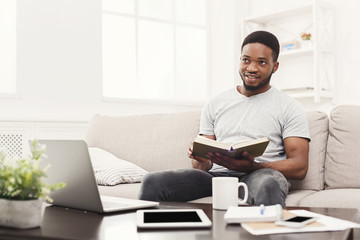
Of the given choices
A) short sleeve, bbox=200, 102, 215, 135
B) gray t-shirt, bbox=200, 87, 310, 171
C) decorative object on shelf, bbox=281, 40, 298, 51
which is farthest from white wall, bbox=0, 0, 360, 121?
gray t-shirt, bbox=200, 87, 310, 171

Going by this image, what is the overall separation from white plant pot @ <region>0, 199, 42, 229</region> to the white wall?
2.55 m

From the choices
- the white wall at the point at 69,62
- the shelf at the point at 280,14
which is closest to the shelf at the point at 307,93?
the white wall at the point at 69,62

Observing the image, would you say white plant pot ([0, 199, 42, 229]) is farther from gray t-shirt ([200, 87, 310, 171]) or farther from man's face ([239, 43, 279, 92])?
man's face ([239, 43, 279, 92])

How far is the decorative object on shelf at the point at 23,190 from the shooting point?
3.23 ft

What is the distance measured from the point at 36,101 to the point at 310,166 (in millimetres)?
2343

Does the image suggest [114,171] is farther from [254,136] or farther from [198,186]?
[254,136]

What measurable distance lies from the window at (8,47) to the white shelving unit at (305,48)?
215cm

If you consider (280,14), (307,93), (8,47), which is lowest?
(307,93)

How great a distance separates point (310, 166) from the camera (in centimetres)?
205

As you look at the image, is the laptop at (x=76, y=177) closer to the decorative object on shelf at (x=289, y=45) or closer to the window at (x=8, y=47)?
the window at (x=8, y=47)

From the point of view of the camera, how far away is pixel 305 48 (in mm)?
4004

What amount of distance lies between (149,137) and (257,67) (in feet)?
2.69

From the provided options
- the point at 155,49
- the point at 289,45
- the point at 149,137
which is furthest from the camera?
the point at 155,49

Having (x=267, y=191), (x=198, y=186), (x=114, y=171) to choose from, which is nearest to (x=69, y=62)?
(x=114, y=171)
